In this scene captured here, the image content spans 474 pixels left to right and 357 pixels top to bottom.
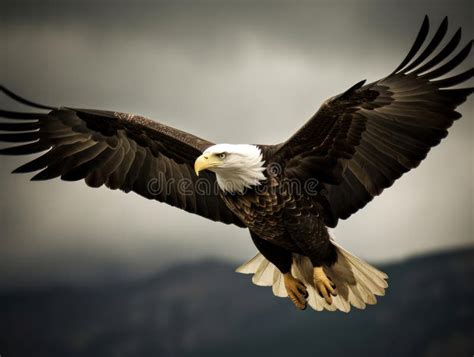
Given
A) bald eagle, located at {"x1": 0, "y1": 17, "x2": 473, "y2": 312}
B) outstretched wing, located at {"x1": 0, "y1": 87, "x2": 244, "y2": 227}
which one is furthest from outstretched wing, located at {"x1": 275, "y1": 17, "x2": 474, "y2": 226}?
outstretched wing, located at {"x1": 0, "y1": 87, "x2": 244, "y2": 227}

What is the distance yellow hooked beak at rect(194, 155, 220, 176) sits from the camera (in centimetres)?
447

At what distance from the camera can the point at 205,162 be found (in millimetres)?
4480

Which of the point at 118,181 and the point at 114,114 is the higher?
the point at 114,114

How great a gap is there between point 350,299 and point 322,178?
36.9 inches

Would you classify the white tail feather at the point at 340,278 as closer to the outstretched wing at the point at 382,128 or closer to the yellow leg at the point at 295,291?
the yellow leg at the point at 295,291

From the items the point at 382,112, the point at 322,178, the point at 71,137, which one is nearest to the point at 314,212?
the point at 322,178

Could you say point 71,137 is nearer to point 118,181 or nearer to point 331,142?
point 118,181

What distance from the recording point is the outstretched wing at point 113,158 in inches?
208

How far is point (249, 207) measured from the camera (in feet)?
15.1

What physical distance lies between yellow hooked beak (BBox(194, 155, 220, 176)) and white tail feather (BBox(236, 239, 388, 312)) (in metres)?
0.88

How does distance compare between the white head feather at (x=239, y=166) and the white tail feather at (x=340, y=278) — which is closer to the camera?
the white head feather at (x=239, y=166)

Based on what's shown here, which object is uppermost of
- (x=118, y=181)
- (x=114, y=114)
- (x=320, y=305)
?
(x=114, y=114)

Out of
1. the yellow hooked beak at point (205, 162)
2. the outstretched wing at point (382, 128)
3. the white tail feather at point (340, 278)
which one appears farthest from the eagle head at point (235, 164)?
the white tail feather at point (340, 278)

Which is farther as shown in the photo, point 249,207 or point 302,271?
point 302,271
